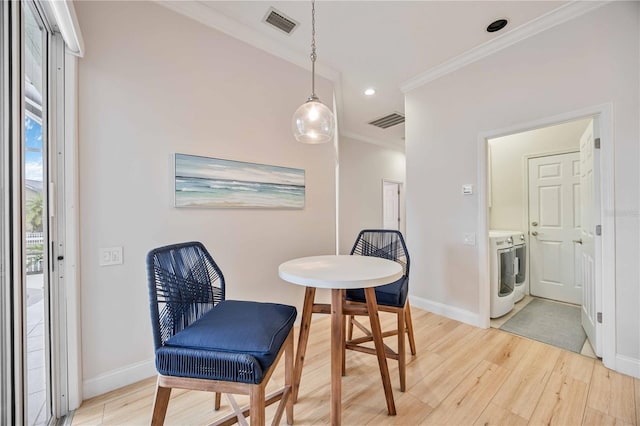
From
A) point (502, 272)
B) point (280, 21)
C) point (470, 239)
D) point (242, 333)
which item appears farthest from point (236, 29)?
point (502, 272)

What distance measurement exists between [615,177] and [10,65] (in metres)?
3.43

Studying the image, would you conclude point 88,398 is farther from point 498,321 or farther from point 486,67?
point 486,67

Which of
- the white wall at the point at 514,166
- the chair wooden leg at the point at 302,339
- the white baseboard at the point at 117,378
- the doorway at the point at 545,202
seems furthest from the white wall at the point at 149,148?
the white wall at the point at 514,166

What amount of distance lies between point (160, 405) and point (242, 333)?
1.27 feet

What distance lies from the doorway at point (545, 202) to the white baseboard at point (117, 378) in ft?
11.7

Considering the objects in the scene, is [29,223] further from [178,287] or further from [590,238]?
[590,238]

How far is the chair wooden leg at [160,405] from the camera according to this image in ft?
3.07

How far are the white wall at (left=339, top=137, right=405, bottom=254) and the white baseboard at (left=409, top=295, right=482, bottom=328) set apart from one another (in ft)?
6.75

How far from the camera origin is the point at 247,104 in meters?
→ 2.27

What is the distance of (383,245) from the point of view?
2.18 meters

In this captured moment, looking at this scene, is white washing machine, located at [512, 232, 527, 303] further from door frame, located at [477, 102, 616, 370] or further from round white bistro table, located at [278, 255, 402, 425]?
round white bistro table, located at [278, 255, 402, 425]

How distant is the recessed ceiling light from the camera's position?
2172 mm

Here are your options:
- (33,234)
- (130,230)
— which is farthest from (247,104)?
(33,234)

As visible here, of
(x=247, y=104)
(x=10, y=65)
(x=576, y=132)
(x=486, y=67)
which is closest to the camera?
(x=10, y=65)
